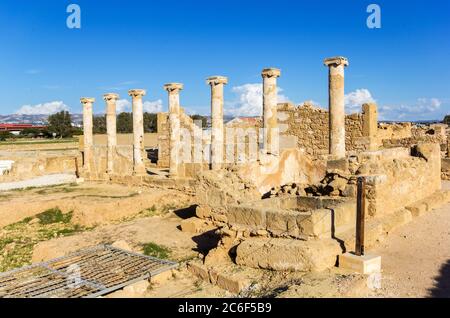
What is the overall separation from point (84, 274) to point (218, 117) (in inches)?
368

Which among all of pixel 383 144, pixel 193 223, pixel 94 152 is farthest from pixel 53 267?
pixel 383 144

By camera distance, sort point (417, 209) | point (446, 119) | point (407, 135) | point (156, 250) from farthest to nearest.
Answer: point (446, 119), point (407, 135), point (417, 209), point (156, 250)

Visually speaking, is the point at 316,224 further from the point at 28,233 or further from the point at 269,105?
the point at 28,233

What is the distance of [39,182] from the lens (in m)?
20.7

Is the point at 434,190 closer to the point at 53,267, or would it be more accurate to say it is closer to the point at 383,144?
the point at 383,144

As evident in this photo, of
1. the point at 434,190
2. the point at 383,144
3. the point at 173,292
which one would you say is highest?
the point at 383,144

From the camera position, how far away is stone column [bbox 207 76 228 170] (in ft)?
51.7

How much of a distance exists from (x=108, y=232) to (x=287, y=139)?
11.8 meters

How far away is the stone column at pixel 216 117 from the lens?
15758 millimetres

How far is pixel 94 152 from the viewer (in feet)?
72.5

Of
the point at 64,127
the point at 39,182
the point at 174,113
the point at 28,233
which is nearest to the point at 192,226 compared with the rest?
the point at 28,233

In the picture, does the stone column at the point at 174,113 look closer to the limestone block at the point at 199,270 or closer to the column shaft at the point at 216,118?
the column shaft at the point at 216,118

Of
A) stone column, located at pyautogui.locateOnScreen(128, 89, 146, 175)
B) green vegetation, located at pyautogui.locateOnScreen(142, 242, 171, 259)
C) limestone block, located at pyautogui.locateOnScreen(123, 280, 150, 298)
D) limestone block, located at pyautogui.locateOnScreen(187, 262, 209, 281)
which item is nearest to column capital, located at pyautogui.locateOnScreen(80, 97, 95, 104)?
stone column, located at pyautogui.locateOnScreen(128, 89, 146, 175)

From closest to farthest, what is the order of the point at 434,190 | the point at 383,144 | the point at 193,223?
1. the point at 193,223
2. the point at 434,190
3. the point at 383,144
